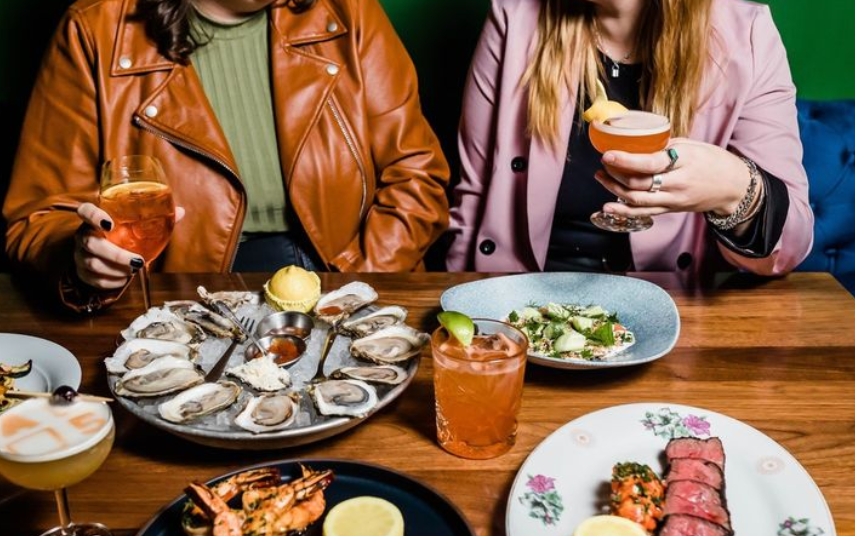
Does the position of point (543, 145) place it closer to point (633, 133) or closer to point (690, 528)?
point (633, 133)

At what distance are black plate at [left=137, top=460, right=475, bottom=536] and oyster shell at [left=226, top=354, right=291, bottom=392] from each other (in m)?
0.18

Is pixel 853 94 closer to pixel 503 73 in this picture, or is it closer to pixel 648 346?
pixel 503 73

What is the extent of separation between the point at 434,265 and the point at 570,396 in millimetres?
1439

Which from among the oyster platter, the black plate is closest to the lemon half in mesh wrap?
the oyster platter

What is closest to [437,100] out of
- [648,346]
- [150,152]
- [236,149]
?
[236,149]

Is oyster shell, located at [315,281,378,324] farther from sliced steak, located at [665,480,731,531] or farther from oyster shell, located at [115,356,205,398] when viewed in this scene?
sliced steak, located at [665,480,731,531]

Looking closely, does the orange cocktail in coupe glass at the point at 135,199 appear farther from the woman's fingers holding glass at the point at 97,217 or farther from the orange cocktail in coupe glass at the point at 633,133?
the orange cocktail in coupe glass at the point at 633,133

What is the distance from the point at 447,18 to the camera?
99.6 inches

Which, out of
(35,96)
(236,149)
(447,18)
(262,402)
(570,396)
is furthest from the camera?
(447,18)

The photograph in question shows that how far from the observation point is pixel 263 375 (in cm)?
117

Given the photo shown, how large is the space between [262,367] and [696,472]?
0.65 m

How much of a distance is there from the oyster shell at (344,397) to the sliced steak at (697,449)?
0.43 metres

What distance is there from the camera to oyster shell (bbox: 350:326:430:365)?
1229 millimetres

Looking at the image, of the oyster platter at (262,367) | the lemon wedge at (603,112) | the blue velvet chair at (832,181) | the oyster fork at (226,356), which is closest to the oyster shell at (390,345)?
the oyster platter at (262,367)
